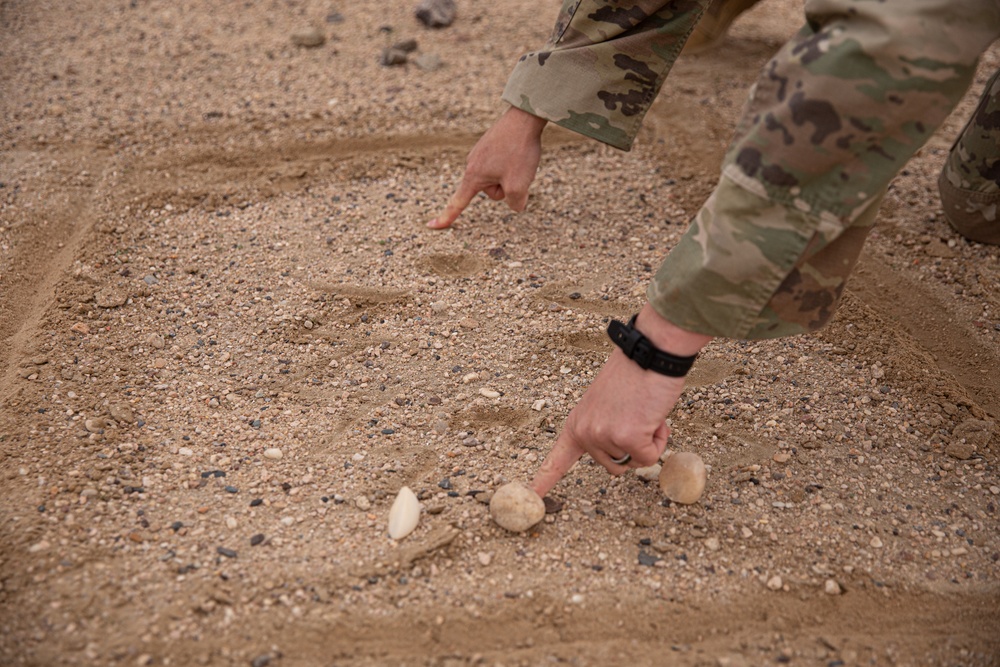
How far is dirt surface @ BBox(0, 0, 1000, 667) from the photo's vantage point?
181 cm

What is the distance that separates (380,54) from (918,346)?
259 cm

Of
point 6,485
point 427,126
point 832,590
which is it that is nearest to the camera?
point 832,590

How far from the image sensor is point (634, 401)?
5.72ft

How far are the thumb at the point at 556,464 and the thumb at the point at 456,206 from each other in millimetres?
953

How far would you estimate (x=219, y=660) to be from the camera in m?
1.69

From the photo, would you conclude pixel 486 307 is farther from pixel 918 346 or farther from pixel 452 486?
pixel 918 346

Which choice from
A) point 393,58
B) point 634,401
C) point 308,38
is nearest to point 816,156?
point 634,401

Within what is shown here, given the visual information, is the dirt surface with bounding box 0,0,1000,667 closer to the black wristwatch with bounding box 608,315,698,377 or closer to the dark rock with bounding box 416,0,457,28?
the black wristwatch with bounding box 608,315,698,377

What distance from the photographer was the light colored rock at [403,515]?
195cm

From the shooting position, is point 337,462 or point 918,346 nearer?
point 337,462

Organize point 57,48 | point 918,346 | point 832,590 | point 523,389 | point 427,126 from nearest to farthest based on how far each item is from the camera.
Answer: point 832,590 → point 523,389 → point 918,346 → point 427,126 → point 57,48

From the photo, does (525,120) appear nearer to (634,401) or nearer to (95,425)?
(634,401)

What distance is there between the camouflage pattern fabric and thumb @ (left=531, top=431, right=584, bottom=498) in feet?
1.23

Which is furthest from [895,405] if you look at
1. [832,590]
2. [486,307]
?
[486,307]
